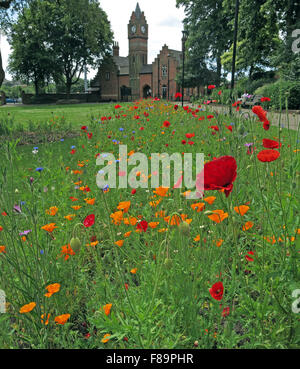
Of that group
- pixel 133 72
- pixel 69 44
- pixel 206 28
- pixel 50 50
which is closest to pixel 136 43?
pixel 133 72

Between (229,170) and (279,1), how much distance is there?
60.0 ft

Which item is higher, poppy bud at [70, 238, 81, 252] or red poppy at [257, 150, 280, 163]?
red poppy at [257, 150, 280, 163]

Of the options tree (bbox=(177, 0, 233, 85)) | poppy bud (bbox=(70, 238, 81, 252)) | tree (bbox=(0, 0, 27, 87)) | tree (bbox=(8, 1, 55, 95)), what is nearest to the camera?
poppy bud (bbox=(70, 238, 81, 252))

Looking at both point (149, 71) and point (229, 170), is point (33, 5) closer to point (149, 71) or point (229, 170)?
point (229, 170)

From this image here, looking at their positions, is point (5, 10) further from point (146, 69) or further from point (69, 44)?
point (146, 69)

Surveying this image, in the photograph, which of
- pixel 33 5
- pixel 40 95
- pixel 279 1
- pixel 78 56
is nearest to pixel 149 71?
pixel 78 56

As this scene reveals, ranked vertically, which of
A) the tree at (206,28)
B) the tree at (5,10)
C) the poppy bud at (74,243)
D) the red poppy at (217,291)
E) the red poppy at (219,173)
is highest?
the tree at (206,28)

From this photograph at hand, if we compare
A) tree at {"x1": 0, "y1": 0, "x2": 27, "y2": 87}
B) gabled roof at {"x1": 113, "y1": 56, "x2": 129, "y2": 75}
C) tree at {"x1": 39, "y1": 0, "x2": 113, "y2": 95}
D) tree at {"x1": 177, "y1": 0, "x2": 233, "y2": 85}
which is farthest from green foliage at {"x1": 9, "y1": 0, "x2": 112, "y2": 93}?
tree at {"x1": 0, "y1": 0, "x2": 27, "y2": 87}

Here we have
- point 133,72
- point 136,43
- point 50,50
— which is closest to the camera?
point 50,50

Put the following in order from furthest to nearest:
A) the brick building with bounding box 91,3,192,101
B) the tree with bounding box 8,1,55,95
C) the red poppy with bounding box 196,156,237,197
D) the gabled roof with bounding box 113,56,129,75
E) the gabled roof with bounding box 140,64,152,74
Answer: the gabled roof with bounding box 113,56,129,75, the brick building with bounding box 91,3,192,101, the gabled roof with bounding box 140,64,152,74, the tree with bounding box 8,1,55,95, the red poppy with bounding box 196,156,237,197

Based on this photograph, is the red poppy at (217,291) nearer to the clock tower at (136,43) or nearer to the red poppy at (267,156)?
the red poppy at (267,156)

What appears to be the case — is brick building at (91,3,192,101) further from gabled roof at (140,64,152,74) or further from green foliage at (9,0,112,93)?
green foliage at (9,0,112,93)

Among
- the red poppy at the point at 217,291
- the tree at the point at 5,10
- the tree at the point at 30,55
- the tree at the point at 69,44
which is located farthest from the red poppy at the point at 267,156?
the tree at the point at 30,55

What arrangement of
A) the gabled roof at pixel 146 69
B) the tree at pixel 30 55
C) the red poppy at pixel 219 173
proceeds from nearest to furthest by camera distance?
1. the red poppy at pixel 219 173
2. the tree at pixel 30 55
3. the gabled roof at pixel 146 69
